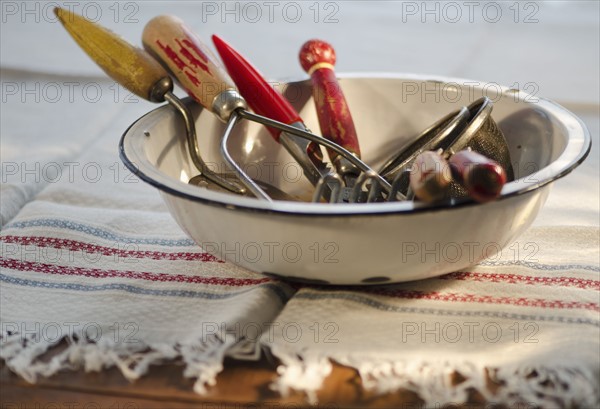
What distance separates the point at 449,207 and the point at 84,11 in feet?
2.57

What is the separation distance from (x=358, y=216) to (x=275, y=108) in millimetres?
174

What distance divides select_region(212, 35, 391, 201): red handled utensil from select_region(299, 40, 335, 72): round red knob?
0.12 ft

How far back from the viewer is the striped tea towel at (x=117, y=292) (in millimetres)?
445

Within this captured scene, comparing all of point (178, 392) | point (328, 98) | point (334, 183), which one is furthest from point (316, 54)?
point (178, 392)

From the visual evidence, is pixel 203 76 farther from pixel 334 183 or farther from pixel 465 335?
pixel 465 335

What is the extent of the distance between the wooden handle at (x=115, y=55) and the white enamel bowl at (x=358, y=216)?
21 millimetres

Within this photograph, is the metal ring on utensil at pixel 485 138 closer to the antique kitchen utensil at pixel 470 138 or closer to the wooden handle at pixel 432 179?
the antique kitchen utensil at pixel 470 138

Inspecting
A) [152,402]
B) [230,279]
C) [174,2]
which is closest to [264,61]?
[174,2]

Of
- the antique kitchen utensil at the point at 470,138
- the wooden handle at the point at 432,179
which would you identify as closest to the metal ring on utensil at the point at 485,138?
the antique kitchen utensil at the point at 470,138

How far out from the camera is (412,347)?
438 mm

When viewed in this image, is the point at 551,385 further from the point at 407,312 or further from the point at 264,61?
the point at 264,61

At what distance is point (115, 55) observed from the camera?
56cm

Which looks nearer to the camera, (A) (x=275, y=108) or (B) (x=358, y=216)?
(B) (x=358, y=216)

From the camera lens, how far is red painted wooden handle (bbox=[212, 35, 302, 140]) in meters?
0.57
